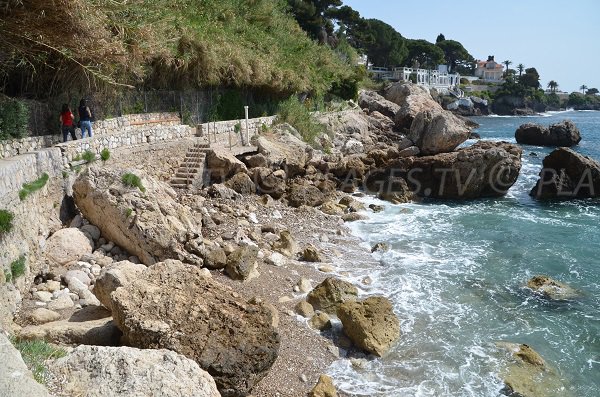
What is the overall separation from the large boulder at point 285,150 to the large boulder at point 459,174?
3.28 m

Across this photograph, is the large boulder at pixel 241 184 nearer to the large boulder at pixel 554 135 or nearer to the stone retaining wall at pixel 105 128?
the stone retaining wall at pixel 105 128

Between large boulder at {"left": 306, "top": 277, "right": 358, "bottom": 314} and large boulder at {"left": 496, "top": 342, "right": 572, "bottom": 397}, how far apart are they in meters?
3.01

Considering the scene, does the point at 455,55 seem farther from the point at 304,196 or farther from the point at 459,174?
the point at 304,196

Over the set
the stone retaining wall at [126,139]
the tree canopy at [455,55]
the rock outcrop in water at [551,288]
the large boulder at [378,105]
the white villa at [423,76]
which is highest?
the tree canopy at [455,55]

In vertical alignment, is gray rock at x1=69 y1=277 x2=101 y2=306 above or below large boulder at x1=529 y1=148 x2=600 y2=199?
below

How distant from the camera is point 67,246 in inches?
367

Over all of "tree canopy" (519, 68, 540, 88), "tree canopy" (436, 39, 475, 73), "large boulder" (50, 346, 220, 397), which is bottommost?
"large boulder" (50, 346, 220, 397)

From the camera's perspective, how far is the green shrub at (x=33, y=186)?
8.62 m

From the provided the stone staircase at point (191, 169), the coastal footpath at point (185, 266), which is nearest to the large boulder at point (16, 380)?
the coastal footpath at point (185, 266)

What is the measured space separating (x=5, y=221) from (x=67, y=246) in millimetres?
1867

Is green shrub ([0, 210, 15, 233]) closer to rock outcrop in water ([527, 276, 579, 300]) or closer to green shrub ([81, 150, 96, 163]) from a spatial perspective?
green shrub ([81, 150, 96, 163])

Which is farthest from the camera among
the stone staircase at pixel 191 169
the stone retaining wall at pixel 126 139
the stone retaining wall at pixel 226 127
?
the stone retaining wall at pixel 226 127

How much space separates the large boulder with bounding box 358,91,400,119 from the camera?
137ft

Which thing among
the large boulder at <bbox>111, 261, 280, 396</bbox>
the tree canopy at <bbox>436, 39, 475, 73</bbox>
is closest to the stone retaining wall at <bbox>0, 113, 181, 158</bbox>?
the large boulder at <bbox>111, 261, 280, 396</bbox>
